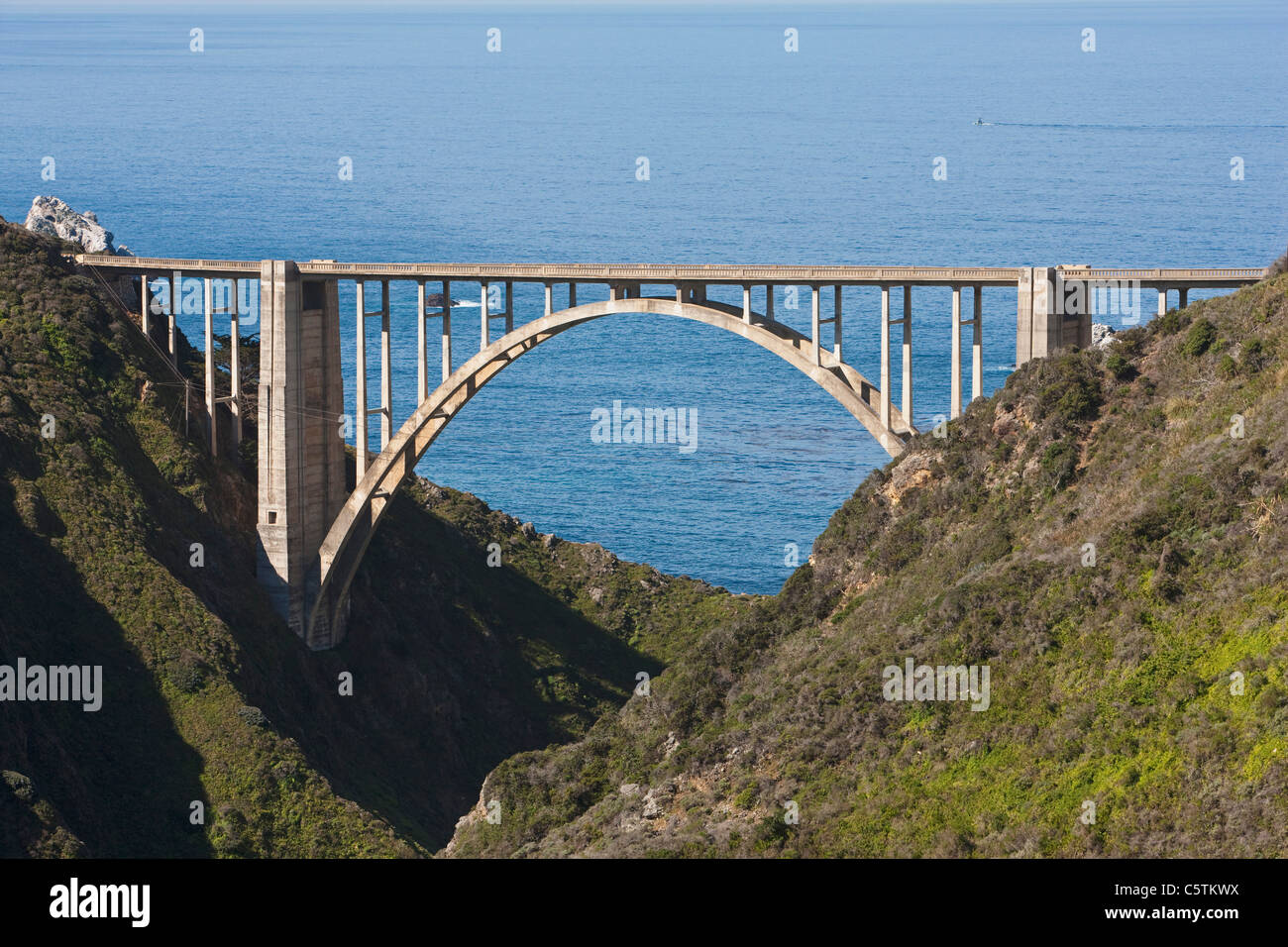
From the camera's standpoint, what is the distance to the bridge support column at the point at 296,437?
65188 millimetres

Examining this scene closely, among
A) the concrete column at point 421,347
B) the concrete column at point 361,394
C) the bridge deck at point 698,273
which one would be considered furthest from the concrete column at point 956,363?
the concrete column at point 361,394

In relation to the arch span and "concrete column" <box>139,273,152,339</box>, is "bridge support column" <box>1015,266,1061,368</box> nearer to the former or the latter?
the arch span

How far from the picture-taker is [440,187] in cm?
19462

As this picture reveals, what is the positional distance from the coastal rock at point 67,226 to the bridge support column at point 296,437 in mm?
29969

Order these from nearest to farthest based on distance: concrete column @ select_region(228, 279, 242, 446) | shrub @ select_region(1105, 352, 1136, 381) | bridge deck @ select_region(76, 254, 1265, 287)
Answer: shrub @ select_region(1105, 352, 1136, 381) < bridge deck @ select_region(76, 254, 1265, 287) < concrete column @ select_region(228, 279, 242, 446)

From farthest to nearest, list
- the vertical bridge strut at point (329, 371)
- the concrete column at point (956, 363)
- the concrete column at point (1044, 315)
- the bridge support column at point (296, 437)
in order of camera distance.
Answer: the bridge support column at point (296, 437) → the vertical bridge strut at point (329, 371) → the concrete column at point (1044, 315) → the concrete column at point (956, 363)

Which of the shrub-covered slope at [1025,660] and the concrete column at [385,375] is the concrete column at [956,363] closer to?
the shrub-covered slope at [1025,660]

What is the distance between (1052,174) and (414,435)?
136 metres

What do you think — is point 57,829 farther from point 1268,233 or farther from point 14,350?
point 1268,233

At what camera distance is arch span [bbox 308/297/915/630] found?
2154 inches

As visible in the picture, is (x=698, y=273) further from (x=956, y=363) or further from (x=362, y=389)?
(x=362, y=389)

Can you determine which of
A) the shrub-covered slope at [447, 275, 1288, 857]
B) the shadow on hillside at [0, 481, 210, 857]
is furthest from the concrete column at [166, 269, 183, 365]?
the shrub-covered slope at [447, 275, 1288, 857]

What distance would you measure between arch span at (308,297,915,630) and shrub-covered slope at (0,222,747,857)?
278cm

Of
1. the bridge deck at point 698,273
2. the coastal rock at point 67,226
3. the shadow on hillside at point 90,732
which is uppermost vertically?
the coastal rock at point 67,226
